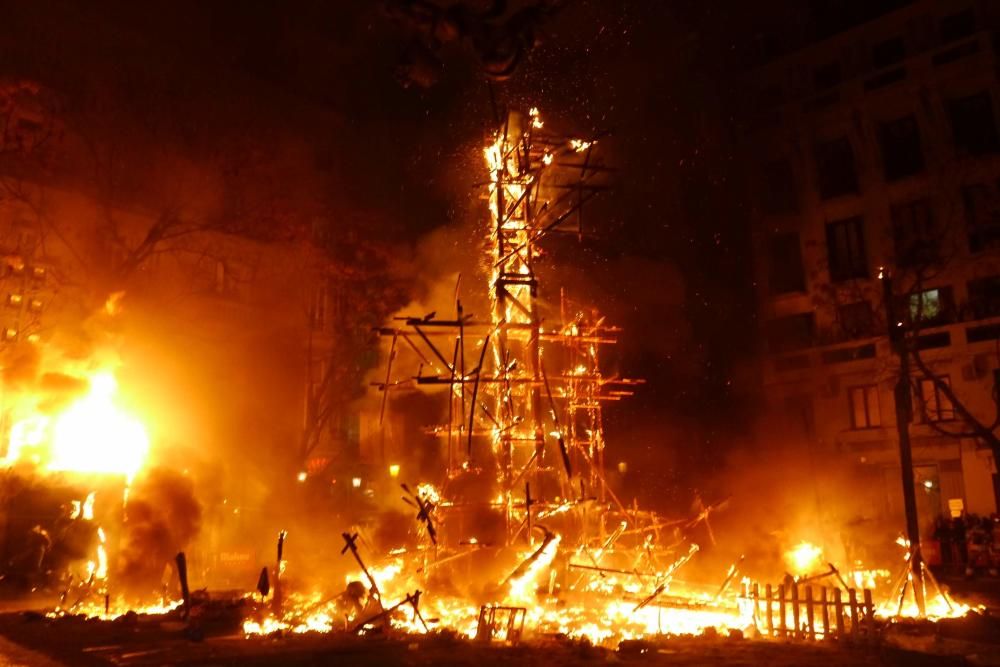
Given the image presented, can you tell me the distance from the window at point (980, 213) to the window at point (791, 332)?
6886 mm

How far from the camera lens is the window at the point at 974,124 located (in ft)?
99.9

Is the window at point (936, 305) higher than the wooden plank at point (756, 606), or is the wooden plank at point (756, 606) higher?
the window at point (936, 305)

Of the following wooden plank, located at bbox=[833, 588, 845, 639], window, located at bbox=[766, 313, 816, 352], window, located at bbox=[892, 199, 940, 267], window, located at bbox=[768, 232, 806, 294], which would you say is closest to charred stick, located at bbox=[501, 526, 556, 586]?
wooden plank, located at bbox=[833, 588, 845, 639]

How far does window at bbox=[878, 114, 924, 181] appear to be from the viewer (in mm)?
32719

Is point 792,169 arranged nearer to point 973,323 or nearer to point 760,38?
point 760,38

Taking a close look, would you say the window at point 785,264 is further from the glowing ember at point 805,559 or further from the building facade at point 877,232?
the glowing ember at point 805,559

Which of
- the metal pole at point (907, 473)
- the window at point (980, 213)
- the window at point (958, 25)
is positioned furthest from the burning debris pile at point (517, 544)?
the window at point (958, 25)

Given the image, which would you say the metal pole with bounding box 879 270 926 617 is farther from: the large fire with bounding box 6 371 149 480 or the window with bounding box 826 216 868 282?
the window with bounding box 826 216 868 282

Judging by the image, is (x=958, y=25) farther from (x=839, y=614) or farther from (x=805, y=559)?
(x=839, y=614)

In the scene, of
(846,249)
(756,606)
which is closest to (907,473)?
(756,606)

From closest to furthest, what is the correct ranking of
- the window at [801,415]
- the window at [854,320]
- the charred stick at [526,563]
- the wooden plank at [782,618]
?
the wooden plank at [782,618]
the charred stick at [526,563]
the window at [854,320]
the window at [801,415]

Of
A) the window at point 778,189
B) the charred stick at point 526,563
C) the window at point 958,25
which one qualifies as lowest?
the charred stick at point 526,563

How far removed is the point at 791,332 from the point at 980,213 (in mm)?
9646

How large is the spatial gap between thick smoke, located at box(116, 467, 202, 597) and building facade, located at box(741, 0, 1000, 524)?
866 inches
